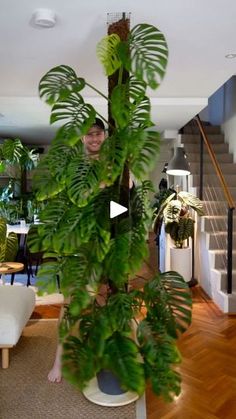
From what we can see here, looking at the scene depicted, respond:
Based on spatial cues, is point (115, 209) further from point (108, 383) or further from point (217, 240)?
point (217, 240)

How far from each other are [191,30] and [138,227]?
1.45 m

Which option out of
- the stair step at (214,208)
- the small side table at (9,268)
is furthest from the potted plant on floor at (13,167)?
the stair step at (214,208)

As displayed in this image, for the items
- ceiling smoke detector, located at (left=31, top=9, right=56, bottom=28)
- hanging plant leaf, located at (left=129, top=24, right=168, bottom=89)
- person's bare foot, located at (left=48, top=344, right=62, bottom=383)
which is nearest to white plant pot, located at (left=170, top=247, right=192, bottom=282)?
person's bare foot, located at (left=48, top=344, right=62, bottom=383)

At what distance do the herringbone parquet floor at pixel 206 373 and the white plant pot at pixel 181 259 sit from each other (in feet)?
2.97

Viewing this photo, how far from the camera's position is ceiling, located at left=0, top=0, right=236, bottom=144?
202 centimetres

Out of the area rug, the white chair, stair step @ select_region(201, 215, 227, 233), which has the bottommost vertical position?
the area rug

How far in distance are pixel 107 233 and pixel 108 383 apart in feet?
3.36

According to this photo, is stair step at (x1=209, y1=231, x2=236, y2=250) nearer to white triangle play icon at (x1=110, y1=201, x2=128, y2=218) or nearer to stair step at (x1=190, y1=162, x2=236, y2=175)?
stair step at (x1=190, y1=162, x2=236, y2=175)

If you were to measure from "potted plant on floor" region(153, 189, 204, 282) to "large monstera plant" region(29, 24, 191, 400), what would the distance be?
A: 8.45 ft

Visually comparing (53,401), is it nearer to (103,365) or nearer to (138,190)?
(103,365)

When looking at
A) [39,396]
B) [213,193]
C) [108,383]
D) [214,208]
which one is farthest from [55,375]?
[213,193]

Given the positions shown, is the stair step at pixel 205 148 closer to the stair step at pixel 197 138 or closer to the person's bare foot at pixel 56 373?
the stair step at pixel 197 138

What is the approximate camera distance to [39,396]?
6.88 feet

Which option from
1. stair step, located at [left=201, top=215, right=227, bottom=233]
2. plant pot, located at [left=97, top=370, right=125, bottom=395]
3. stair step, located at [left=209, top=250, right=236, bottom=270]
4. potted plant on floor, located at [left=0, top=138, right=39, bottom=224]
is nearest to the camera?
plant pot, located at [left=97, top=370, right=125, bottom=395]
